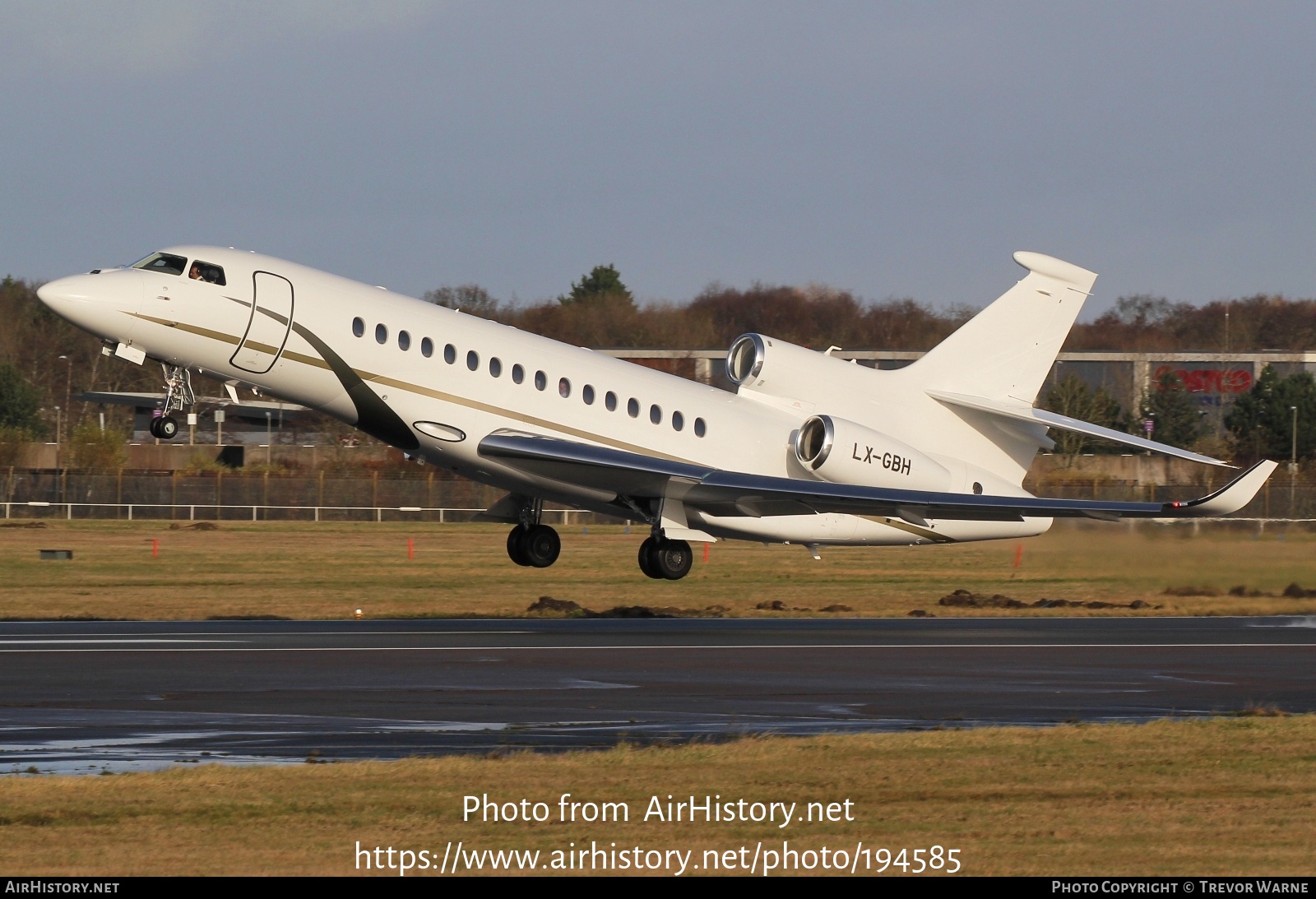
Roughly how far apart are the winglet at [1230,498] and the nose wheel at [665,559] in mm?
7999

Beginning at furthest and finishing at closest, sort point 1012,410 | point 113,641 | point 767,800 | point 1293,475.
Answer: point 1293,475 → point 1012,410 → point 113,641 → point 767,800

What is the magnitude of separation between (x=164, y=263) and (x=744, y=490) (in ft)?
30.2

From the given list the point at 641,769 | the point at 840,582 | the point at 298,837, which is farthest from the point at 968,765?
the point at 840,582

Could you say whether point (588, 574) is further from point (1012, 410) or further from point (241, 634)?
point (241, 634)

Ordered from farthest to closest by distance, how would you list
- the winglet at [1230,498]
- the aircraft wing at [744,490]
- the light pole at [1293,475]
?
the light pole at [1293,475]
the aircraft wing at [744,490]
the winglet at [1230,498]

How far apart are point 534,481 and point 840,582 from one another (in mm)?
14672

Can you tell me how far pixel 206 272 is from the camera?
22.7 metres

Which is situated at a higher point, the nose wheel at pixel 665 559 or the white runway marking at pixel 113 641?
the nose wheel at pixel 665 559

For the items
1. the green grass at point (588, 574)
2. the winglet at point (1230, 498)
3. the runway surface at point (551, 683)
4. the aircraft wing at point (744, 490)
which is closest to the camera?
the runway surface at point (551, 683)

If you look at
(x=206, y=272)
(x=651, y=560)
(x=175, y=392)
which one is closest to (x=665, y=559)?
(x=651, y=560)

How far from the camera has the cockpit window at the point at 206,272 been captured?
22.6 m

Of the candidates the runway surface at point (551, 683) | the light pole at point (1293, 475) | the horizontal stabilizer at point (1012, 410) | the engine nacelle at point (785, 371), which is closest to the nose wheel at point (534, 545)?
the runway surface at point (551, 683)

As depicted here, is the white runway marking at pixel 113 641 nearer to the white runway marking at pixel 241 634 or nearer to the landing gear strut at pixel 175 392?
the white runway marking at pixel 241 634

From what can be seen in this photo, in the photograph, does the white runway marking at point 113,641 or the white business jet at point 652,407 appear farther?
the white business jet at point 652,407
